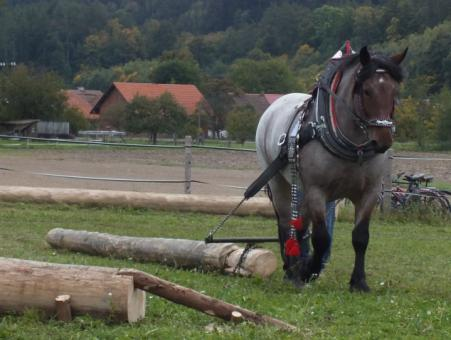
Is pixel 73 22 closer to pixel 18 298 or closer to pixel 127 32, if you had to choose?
pixel 127 32

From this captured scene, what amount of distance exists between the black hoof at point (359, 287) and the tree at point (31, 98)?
5294cm

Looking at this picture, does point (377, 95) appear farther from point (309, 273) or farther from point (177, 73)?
point (177, 73)

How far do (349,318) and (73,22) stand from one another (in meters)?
192

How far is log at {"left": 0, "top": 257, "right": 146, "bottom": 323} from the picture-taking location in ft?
22.0

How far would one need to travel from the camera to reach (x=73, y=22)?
636ft

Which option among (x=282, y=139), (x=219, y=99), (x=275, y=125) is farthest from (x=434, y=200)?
(x=219, y=99)

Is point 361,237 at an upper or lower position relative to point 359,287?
upper

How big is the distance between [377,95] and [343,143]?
0.50m

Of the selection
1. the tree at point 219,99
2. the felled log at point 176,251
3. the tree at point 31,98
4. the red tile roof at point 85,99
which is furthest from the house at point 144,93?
the felled log at point 176,251

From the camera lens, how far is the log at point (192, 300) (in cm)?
670

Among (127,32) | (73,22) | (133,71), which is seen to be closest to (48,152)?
(133,71)

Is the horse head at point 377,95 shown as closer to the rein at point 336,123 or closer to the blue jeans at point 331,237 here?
the rein at point 336,123

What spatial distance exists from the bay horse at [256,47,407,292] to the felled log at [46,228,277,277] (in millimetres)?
299

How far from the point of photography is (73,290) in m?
6.77
